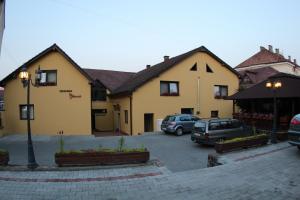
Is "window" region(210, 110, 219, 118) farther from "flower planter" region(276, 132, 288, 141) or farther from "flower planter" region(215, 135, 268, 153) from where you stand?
"flower planter" region(215, 135, 268, 153)

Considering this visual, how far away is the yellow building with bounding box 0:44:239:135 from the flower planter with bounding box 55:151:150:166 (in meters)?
11.3

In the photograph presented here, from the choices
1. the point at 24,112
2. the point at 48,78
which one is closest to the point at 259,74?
the point at 48,78

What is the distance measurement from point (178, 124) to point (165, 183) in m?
12.4

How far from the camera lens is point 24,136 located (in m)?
20.6

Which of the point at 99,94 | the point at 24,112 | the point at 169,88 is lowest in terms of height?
the point at 24,112

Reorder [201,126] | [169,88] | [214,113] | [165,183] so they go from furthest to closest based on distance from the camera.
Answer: [214,113] → [169,88] → [201,126] → [165,183]

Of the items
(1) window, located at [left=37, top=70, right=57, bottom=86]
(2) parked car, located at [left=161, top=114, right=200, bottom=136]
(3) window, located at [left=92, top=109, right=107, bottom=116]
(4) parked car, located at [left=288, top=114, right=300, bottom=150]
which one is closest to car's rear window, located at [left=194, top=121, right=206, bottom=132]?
(2) parked car, located at [left=161, top=114, right=200, bottom=136]

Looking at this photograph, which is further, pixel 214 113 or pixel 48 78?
pixel 214 113

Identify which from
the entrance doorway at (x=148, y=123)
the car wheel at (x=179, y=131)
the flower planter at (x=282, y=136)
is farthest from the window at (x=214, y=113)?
the flower planter at (x=282, y=136)

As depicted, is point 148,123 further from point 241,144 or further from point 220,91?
point 241,144

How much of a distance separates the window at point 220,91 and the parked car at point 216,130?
1042 cm

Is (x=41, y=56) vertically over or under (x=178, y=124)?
over

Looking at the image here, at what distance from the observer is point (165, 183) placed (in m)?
8.80

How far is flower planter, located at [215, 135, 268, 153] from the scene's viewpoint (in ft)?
40.1
